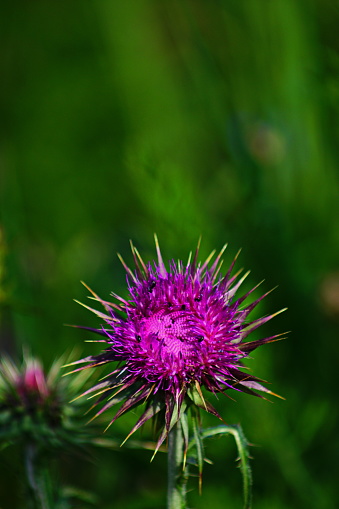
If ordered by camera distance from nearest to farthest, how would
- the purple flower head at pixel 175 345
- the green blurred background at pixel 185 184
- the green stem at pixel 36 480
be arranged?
the purple flower head at pixel 175 345
the green stem at pixel 36 480
the green blurred background at pixel 185 184

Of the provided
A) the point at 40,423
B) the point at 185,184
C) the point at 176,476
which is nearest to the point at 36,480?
the point at 40,423

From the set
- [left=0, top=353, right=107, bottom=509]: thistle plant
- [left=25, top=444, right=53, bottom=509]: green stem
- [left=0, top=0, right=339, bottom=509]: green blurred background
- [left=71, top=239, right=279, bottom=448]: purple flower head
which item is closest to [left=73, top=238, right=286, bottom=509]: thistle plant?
[left=71, top=239, right=279, bottom=448]: purple flower head

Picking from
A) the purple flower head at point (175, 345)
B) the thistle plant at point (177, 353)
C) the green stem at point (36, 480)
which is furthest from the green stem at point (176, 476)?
the green stem at point (36, 480)

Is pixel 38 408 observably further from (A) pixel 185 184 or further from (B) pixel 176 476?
(A) pixel 185 184

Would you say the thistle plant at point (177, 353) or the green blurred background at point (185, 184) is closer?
the thistle plant at point (177, 353)

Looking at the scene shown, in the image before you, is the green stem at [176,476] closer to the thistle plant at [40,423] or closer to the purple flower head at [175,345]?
the purple flower head at [175,345]

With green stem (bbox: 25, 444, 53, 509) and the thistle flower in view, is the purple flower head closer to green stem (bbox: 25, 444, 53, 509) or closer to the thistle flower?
the thistle flower
